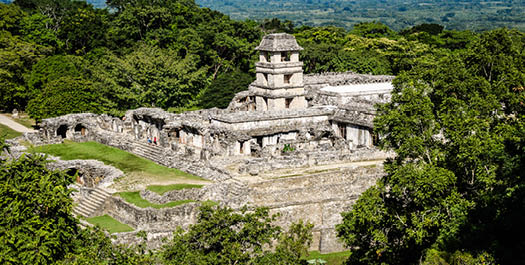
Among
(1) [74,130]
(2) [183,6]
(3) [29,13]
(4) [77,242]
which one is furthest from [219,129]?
(3) [29,13]

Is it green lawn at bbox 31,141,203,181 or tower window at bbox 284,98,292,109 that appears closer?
green lawn at bbox 31,141,203,181

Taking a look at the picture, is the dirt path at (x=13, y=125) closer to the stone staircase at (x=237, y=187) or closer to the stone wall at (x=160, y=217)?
the stone wall at (x=160, y=217)

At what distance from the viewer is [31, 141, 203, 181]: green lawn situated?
44.2 m

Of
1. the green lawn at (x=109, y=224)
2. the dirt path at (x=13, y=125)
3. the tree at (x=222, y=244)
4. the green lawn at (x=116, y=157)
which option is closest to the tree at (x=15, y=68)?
the dirt path at (x=13, y=125)

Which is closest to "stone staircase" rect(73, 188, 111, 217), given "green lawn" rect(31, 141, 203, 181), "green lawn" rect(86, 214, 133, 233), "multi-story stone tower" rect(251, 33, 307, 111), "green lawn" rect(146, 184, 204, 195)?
"green lawn" rect(86, 214, 133, 233)

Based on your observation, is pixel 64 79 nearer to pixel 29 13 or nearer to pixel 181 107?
pixel 181 107

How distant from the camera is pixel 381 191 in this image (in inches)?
1243

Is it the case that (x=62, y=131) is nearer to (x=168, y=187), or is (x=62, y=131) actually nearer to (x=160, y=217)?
Result: (x=168, y=187)

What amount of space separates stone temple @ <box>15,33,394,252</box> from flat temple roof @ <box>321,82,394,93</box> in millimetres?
110

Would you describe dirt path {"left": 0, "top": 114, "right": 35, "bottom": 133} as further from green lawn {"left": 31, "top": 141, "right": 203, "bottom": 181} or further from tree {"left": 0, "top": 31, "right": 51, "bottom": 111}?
green lawn {"left": 31, "top": 141, "right": 203, "bottom": 181}

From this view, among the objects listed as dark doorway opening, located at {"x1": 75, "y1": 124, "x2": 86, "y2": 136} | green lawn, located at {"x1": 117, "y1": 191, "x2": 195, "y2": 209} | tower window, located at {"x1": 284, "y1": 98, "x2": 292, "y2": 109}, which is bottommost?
green lawn, located at {"x1": 117, "y1": 191, "x2": 195, "y2": 209}

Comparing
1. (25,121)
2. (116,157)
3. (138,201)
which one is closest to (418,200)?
(138,201)

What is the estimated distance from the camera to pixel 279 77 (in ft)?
183

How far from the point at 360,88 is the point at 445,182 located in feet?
107
